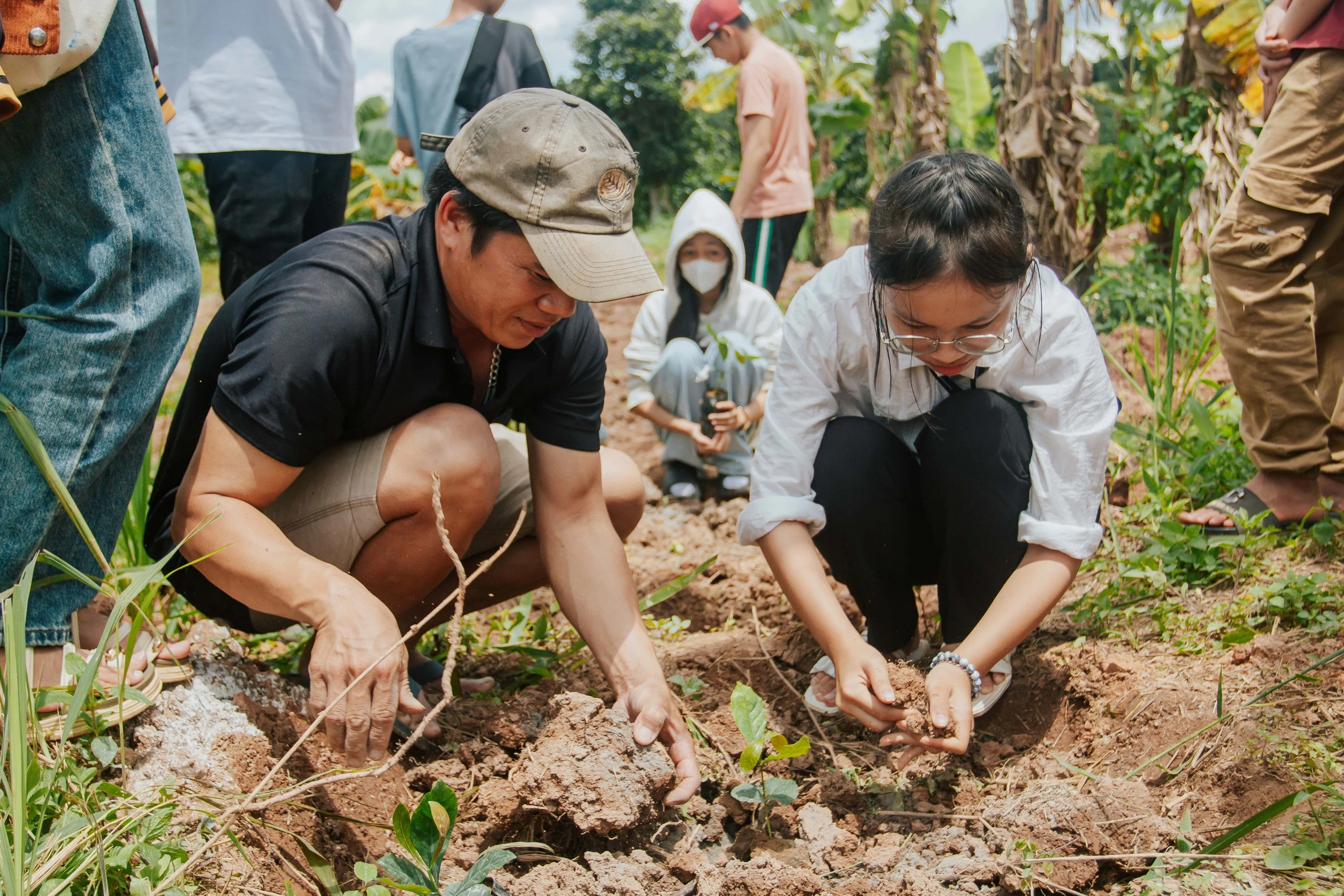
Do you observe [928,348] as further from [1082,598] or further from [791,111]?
[791,111]

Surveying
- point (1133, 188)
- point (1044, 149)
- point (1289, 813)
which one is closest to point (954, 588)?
point (1289, 813)

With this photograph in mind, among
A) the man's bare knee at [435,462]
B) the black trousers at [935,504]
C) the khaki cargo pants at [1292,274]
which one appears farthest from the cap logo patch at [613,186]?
the khaki cargo pants at [1292,274]

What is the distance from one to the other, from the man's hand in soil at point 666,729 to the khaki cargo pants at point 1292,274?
1642 millimetres

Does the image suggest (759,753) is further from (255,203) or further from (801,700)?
(255,203)

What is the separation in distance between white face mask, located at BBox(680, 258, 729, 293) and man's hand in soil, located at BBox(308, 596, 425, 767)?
2.45 metres

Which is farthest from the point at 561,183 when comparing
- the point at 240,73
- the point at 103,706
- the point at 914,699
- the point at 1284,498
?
the point at 1284,498

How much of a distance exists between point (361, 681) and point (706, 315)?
262cm

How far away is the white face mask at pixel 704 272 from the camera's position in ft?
12.0

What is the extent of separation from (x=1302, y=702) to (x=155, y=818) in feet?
5.80

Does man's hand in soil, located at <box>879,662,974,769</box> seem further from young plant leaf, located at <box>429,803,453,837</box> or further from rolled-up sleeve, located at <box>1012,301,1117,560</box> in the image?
young plant leaf, located at <box>429,803,453,837</box>

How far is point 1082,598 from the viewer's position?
7.32 feet

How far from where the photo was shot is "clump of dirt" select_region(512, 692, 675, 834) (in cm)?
150

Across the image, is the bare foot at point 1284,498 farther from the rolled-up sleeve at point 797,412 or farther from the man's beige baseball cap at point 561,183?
the man's beige baseball cap at point 561,183

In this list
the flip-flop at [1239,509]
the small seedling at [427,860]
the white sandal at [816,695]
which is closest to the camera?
the small seedling at [427,860]
